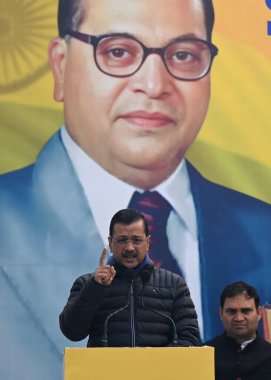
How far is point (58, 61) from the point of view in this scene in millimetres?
4090

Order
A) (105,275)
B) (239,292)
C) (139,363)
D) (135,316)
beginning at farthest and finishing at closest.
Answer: (239,292)
(135,316)
(105,275)
(139,363)

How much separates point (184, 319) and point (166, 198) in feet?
4.45

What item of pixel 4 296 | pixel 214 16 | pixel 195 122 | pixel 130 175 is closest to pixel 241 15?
pixel 214 16

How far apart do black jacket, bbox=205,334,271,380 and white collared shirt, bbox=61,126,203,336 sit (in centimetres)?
87

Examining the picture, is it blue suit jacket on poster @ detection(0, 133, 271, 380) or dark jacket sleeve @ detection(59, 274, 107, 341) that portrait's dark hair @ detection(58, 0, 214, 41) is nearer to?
blue suit jacket on poster @ detection(0, 133, 271, 380)

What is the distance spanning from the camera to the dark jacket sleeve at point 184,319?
2.86m

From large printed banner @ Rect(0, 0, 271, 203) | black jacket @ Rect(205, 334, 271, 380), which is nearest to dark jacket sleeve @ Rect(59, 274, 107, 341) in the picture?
black jacket @ Rect(205, 334, 271, 380)

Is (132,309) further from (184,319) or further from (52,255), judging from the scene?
(52,255)

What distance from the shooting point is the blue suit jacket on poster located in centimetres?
388

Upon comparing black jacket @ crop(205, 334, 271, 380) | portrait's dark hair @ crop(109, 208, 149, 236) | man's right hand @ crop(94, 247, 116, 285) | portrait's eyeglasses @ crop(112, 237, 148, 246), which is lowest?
black jacket @ crop(205, 334, 271, 380)

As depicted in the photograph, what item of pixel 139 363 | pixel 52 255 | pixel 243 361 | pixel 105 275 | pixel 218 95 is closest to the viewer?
pixel 139 363

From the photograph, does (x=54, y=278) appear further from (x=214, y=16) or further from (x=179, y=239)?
(x=214, y=16)

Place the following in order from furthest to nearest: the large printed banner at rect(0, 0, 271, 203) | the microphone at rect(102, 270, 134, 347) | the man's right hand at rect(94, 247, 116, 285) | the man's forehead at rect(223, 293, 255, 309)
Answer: the large printed banner at rect(0, 0, 271, 203), the man's forehead at rect(223, 293, 255, 309), the microphone at rect(102, 270, 134, 347), the man's right hand at rect(94, 247, 116, 285)

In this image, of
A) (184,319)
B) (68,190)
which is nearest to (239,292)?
(184,319)
